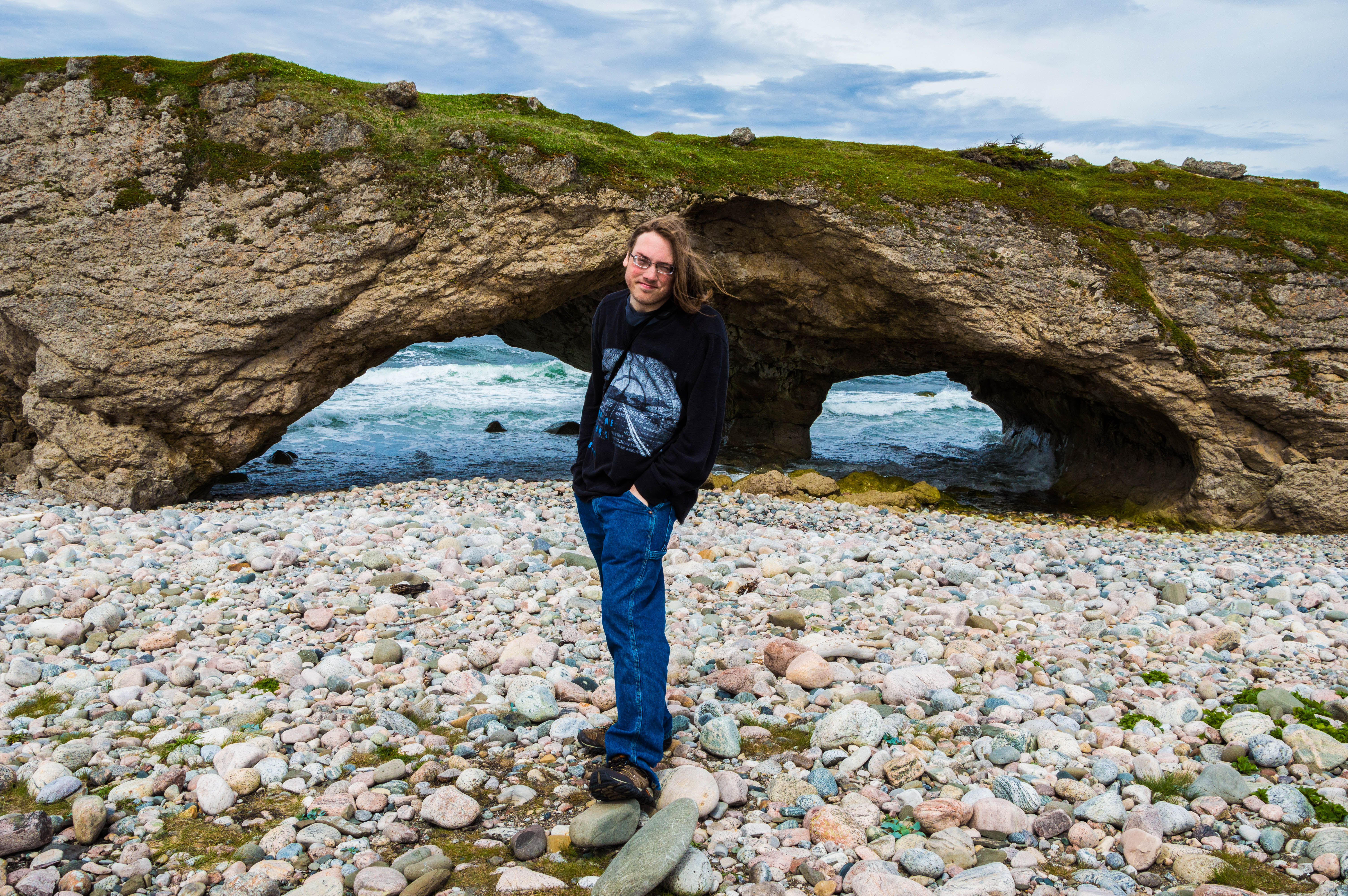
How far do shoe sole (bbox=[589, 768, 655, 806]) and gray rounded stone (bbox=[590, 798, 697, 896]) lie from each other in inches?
6.1

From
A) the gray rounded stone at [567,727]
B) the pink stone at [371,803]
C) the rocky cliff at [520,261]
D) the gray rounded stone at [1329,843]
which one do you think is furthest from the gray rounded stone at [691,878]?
the rocky cliff at [520,261]

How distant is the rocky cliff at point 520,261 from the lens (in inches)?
371

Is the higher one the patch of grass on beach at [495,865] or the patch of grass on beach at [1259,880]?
the patch of grass on beach at [1259,880]

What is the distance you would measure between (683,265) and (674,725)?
254cm

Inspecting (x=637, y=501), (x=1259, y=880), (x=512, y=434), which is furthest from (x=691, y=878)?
(x=512, y=434)

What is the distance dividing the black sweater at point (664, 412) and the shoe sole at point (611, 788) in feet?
3.81

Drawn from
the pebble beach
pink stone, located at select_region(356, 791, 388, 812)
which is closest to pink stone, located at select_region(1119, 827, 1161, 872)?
the pebble beach

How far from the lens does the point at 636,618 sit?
350cm

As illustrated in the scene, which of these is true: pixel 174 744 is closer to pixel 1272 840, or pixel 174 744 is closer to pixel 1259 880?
pixel 1259 880

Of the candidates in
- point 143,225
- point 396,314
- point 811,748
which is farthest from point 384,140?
point 811,748

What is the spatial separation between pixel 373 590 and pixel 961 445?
22.2 meters

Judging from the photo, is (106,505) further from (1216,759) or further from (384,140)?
(1216,759)

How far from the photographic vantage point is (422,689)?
189 inches

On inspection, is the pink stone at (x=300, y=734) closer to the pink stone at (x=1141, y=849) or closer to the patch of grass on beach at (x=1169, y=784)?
the pink stone at (x=1141, y=849)
